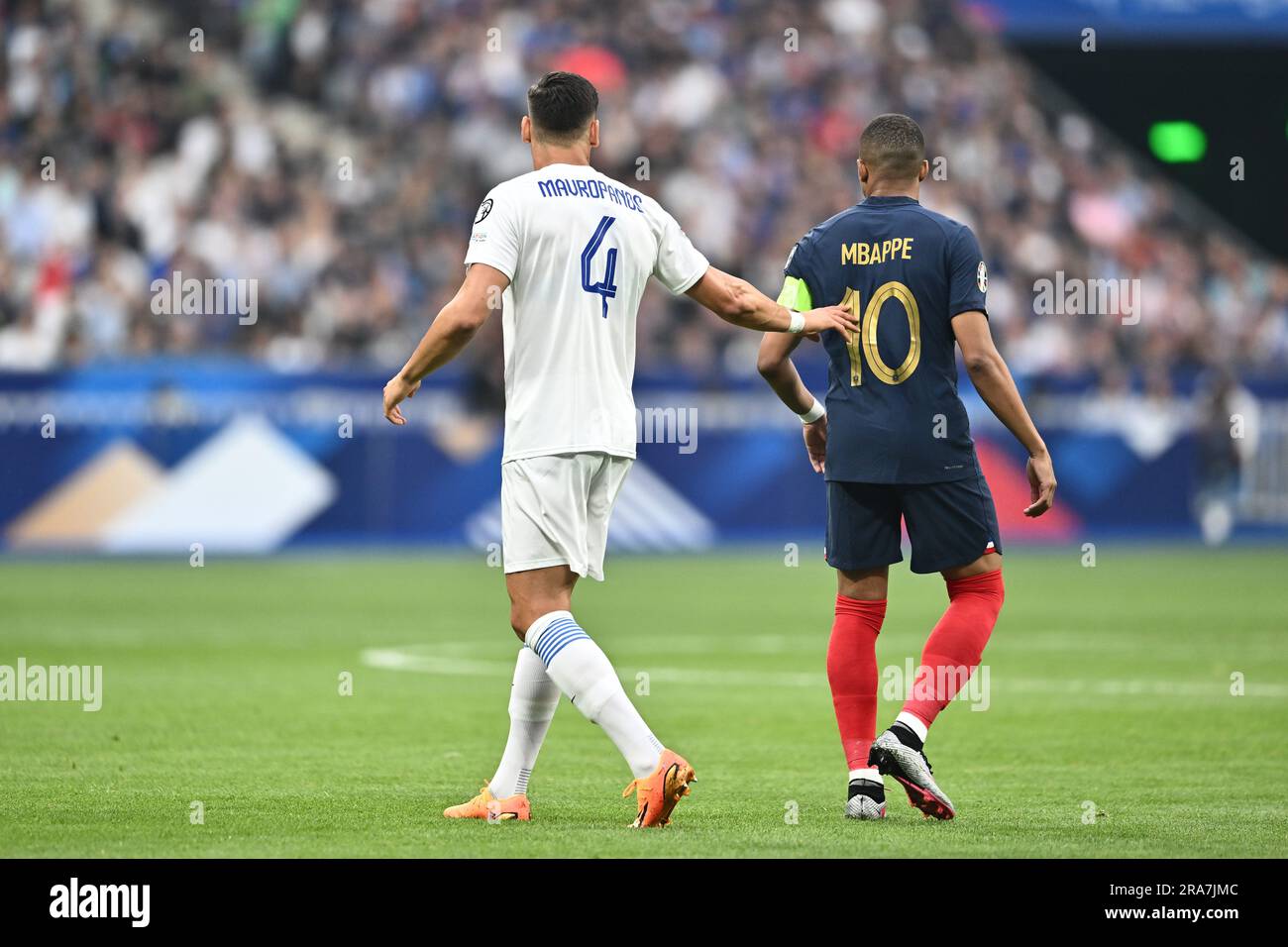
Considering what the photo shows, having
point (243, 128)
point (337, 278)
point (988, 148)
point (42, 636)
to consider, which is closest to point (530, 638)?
point (42, 636)

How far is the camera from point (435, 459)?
2341cm

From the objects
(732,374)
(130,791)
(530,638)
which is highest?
(732,374)

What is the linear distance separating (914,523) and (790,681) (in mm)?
5167

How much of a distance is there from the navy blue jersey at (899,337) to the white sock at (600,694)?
1.28 m

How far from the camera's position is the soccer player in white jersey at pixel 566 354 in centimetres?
707

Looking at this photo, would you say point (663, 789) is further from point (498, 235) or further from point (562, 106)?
point (562, 106)

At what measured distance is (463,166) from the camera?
26828 millimetres

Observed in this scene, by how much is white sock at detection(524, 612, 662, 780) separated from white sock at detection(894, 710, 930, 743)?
3.18ft

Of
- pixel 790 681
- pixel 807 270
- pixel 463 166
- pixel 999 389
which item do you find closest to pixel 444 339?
pixel 807 270

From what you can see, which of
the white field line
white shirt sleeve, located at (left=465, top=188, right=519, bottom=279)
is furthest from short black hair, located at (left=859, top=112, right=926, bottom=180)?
the white field line

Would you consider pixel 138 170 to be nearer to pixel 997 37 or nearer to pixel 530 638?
pixel 997 37

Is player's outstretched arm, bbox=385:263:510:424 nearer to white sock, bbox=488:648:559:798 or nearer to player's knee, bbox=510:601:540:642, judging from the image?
player's knee, bbox=510:601:540:642

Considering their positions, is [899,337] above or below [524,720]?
above
